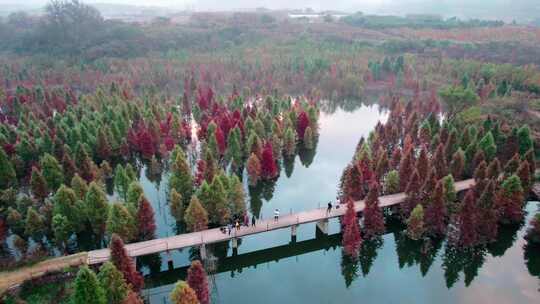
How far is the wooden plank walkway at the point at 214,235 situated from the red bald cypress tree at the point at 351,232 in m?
5.44

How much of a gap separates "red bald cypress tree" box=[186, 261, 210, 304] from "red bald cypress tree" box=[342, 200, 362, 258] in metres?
18.9

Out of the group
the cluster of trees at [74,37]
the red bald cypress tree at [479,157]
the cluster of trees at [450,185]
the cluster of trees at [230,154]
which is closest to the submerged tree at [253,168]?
the cluster of trees at [230,154]

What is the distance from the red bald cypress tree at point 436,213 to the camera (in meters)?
46.8

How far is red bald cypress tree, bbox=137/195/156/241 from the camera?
45.5m

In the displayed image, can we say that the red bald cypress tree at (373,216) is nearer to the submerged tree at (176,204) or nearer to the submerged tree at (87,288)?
the submerged tree at (176,204)

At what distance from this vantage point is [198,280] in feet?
118

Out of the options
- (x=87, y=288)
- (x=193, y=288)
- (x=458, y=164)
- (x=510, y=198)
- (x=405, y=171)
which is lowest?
(x=193, y=288)

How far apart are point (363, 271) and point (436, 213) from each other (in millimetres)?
11892

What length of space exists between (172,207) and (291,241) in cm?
1715

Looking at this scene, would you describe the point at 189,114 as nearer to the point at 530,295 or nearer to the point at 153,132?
the point at 153,132

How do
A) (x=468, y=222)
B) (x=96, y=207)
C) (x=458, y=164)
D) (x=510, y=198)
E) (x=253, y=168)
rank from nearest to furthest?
(x=468, y=222), (x=96, y=207), (x=510, y=198), (x=458, y=164), (x=253, y=168)

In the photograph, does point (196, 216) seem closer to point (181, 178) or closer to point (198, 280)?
point (181, 178)

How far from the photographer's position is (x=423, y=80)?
420 feet

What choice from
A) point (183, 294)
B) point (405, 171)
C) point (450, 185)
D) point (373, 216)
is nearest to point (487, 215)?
point (450, 185)
